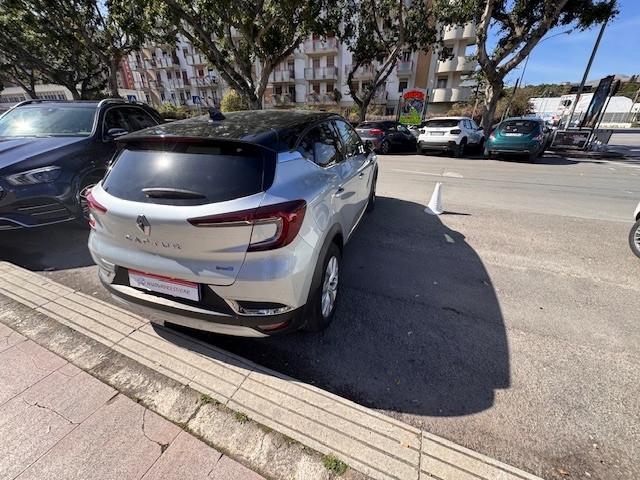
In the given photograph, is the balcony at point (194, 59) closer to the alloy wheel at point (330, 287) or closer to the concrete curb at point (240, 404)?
the concrete curb at point (240, 404)

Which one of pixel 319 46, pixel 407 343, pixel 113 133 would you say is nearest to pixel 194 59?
pixel 319 46

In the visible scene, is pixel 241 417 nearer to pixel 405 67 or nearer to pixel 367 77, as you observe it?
pixel 405 67

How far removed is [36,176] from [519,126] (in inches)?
548

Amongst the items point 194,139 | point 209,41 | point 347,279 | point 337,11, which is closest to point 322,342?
point 347,279

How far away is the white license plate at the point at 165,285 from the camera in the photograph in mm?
1943

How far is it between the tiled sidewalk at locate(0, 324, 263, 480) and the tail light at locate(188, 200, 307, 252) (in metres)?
1.18

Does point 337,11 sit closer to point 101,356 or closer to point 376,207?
point 376,207

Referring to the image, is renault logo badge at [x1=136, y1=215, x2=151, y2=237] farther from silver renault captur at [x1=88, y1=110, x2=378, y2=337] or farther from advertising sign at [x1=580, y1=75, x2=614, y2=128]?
advertising sign at [x1=580, y1=75, x2=614, y2=128]

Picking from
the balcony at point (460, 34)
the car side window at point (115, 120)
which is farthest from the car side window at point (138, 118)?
the balcony at point (460, 34)

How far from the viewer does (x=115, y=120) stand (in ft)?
16.0

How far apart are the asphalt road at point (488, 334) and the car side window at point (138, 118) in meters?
2.06

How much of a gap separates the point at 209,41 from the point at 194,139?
14.9 meters

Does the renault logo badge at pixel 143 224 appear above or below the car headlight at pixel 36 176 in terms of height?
above

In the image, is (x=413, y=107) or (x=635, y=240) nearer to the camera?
(x=635, y=240)
